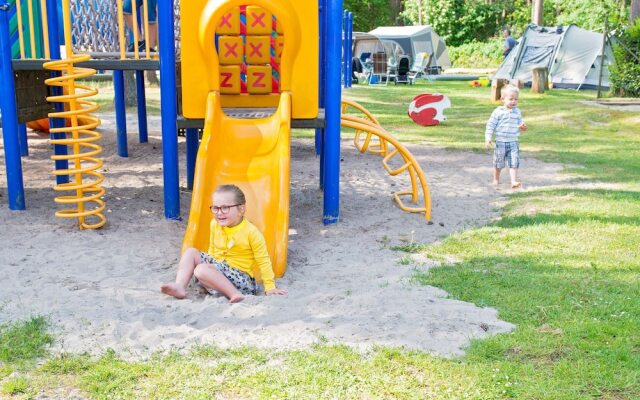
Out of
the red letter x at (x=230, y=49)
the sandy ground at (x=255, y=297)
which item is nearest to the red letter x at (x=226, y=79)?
the red letter x at (x=230, y=49)

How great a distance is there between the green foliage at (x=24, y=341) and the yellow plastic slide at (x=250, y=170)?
145cm

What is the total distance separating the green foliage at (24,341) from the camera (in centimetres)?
357

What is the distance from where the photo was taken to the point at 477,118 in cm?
1549

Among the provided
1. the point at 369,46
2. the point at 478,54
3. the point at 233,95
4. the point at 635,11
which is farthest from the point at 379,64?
the point at 233,95

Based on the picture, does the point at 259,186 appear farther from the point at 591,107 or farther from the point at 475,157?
the point at 591,107

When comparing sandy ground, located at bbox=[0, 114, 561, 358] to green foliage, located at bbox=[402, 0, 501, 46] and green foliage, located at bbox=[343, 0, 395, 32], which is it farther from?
green foliage, located at bbox=[343, 0, 395, 32]

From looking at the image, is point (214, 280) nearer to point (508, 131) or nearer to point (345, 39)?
point (508, 131)

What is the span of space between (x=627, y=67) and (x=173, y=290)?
54.0 feet

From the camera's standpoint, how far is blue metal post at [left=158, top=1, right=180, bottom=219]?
628 centimetres

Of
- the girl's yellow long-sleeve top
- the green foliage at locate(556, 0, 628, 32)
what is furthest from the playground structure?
the green foliage at locate(556, 0, 628, 32)

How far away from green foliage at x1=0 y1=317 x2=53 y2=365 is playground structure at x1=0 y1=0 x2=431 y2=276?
158 centimetres

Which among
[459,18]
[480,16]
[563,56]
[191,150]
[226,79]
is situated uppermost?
[480,16]

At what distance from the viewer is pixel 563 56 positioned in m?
24.2

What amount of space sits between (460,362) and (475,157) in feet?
23.9
